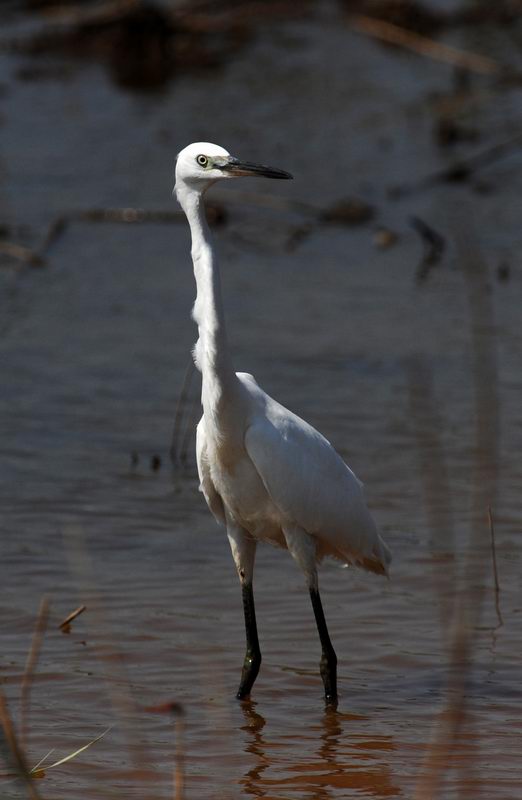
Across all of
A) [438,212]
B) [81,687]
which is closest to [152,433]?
[81,687]

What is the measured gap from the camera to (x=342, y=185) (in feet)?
43.7

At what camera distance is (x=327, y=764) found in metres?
4.68

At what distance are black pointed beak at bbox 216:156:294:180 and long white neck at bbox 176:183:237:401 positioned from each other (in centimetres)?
16

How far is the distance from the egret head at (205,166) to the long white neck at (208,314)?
0.05 m

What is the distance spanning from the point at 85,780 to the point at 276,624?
5.12 ft

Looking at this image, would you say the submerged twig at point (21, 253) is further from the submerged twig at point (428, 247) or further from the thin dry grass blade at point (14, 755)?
the thin dry grass blade at point (14, 755)

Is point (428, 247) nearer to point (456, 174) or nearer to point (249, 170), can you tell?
point (456, 174)

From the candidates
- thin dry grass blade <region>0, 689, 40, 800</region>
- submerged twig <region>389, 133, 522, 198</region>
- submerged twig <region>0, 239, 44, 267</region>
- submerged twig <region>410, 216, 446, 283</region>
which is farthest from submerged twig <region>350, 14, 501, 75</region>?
thin dry grass blade <region>0, 689, 40, 800</region>

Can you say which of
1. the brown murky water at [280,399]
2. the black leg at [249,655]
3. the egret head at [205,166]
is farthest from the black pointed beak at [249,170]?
the black leg at [249,655]

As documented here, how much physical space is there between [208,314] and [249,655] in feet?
4.35

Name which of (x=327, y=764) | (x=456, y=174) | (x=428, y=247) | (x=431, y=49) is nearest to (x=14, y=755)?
(x=327, y=764)

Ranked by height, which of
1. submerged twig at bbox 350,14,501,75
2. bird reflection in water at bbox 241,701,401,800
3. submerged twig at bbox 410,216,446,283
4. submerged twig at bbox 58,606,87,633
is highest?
submerged twig at bbox 350,14,501,75

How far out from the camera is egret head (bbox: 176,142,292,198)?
4.82 meters

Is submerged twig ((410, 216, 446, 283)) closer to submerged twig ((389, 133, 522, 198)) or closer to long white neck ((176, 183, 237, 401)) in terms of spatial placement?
submerged twig ((389, 133, 522, 198))
